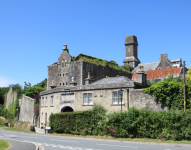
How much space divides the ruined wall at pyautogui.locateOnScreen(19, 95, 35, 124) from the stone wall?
88.8ft

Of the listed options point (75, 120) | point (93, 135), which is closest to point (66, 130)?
point (75, 120)

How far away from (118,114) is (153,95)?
445 centimetres

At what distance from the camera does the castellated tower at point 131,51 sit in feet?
320

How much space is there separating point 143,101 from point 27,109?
32.7 metres

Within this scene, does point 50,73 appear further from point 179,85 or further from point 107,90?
point 179,85

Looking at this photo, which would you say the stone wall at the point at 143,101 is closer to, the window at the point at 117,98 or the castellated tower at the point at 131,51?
the window at the point at 117,98

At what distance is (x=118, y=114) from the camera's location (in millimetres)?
22094

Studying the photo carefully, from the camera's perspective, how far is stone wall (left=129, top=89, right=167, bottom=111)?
23303 millimetres

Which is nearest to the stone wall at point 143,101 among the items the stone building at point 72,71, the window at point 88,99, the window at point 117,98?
the window at point 117,98

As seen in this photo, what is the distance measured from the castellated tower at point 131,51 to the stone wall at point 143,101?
72.7 metres

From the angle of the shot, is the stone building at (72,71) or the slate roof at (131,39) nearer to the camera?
the stone building at (72,71)

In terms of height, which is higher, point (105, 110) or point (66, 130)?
point (105, 110)

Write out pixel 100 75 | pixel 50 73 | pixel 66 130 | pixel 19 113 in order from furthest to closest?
pixel 19 113, pixel 50 73, pixel 100 75, pixel 66 130

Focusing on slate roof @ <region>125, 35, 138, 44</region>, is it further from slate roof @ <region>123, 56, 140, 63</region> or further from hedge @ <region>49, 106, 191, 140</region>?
hedge @ <region>49, 106, 191, 140</region>
